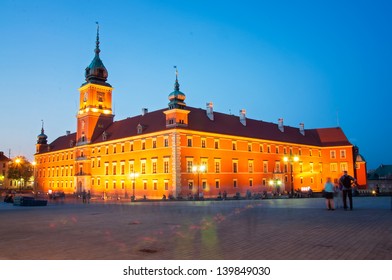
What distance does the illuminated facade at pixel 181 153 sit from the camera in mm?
51250

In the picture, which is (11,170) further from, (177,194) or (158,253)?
(158,253)

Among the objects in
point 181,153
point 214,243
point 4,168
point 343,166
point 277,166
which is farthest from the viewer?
point 4,168

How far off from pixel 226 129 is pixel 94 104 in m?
27.5

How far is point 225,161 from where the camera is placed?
5584 centimetres

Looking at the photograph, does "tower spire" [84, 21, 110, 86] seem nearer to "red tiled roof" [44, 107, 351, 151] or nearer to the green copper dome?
the green copper dome

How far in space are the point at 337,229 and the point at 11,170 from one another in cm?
10924

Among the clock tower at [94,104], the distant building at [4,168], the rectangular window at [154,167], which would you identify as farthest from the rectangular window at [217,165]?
the distant building at [4,168]

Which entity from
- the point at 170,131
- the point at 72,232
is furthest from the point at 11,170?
the point at 72,232

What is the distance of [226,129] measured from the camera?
5812cm

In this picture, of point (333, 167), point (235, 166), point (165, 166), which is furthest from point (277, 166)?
point (165, 166)

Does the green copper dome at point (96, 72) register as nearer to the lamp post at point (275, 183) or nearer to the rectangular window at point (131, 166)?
the rectangular window at point (131, 166)

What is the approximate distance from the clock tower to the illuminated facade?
0.19 metres

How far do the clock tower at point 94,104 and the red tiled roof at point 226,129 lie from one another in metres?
1.96

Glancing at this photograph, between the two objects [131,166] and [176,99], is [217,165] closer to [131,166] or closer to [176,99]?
[176,99]
